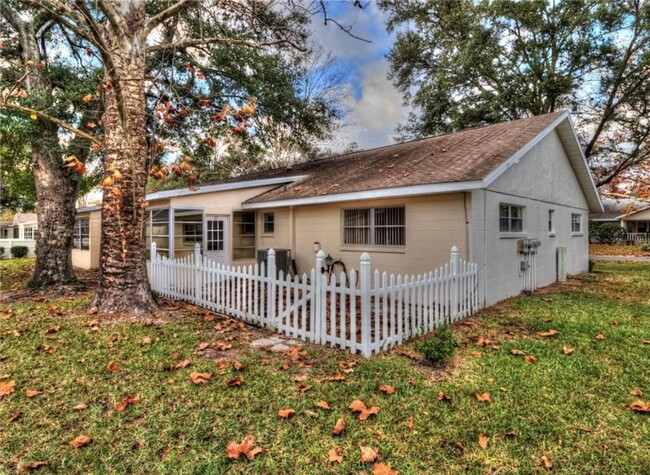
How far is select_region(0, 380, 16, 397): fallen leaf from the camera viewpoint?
3.39 metres

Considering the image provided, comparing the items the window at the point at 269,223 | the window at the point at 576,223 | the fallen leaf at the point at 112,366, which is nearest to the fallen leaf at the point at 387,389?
the fallen leaf at the point at 112,366

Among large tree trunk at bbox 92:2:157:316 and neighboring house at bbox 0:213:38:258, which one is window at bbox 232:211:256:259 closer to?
large tree trunk at bbox 92:2:157:316

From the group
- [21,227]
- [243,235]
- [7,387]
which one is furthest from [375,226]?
[21,227]

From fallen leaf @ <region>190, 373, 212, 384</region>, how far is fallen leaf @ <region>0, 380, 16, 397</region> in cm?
167

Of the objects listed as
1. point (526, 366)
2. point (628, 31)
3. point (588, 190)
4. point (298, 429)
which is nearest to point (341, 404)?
point (298, 429)

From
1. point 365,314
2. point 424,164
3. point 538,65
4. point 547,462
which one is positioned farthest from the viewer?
point 538,65

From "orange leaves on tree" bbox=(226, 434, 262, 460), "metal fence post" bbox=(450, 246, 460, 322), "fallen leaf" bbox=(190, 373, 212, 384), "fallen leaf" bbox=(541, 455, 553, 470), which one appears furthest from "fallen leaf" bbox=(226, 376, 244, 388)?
"metal fence post" bbox=(450, 246, 460, 322)

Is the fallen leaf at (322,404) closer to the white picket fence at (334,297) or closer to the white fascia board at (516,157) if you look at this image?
the white picket fence at (334,297)

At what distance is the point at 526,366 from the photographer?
4301 mm

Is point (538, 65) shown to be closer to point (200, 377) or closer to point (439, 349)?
Answer: point (439, 349)

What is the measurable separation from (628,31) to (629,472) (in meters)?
22.1

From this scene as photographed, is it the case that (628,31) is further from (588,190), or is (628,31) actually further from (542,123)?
(542,123)

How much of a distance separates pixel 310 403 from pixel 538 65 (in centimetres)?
2155

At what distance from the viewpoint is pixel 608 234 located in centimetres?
3139
